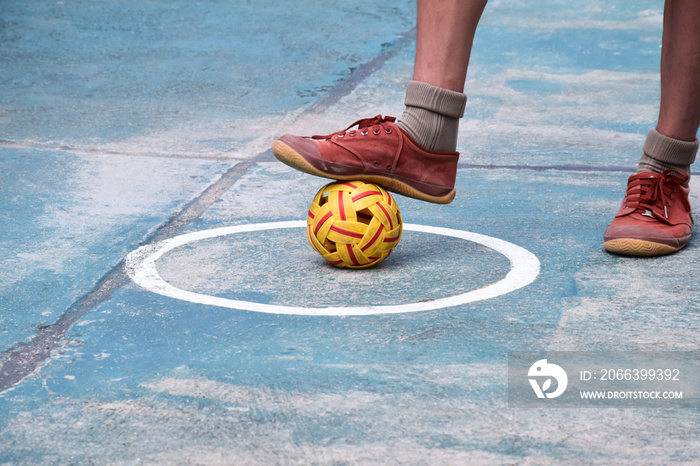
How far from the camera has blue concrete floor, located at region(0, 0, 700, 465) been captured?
1.76 metres

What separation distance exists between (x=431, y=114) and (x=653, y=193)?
0.92 m

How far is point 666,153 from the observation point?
10.3 ft

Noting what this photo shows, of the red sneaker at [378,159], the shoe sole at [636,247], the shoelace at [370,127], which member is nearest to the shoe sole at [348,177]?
the red sneaker at [378,159]

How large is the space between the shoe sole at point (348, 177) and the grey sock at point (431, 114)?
17 cm

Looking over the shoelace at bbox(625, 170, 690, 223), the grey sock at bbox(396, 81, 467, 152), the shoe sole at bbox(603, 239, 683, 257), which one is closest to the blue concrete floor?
the shoe sole at bbox(603, 239, 683, 257)

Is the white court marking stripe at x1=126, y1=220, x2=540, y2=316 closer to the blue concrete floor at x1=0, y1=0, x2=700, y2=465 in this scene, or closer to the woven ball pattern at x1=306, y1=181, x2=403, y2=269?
the blue concrete floor at x1=0, y1=0, x2=700, y2=465

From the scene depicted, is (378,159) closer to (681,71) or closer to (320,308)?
(320,308)

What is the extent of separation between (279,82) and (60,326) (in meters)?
3.69

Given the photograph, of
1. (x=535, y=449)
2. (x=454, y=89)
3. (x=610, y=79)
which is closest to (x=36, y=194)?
(x=454, y=89)

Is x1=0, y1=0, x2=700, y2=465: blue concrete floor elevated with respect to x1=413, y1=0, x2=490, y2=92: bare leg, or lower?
lower

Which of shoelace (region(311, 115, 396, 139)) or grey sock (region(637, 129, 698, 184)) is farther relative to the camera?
grey sock (region(637, 129, 698, 184))

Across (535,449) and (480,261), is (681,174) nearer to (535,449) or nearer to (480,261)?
(480,261)

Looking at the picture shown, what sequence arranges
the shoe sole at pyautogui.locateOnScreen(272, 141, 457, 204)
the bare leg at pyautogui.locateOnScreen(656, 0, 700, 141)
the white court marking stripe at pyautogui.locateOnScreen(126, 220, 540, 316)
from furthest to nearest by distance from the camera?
1. the bare leg at pyautogui.locateOnScreen(656, 0, 700, 141)
2. the shoe sole at pyautogui.locateOnScreen(272, 141, 457, 204)
3. the white court marking stripe at pyautogui.locateOnScreen(126, 220, 540, 316)

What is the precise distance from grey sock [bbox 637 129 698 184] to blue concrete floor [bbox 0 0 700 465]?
30 cm
